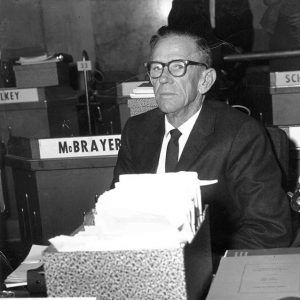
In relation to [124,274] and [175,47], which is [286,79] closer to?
[175,47]

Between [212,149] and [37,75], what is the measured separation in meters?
3.00

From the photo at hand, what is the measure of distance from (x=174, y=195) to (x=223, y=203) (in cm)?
103

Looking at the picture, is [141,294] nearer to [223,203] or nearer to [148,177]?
→ [148,177]

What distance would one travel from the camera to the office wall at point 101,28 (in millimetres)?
6699

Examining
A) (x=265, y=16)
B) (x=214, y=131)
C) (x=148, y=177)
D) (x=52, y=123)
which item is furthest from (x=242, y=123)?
(x=265, y=16)

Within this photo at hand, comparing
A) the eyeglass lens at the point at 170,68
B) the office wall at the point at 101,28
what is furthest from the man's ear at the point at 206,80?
the office wall at the point at 101,28

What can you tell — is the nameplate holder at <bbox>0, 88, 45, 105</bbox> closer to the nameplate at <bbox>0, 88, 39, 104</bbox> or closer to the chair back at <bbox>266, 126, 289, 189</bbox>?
the nameplate at <bbox>0, 88, 39, 104</bbox>

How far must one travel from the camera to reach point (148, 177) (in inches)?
43.6

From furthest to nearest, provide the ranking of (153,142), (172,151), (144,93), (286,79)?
(286,79) → (144,93) → (153,142) → (172,151)

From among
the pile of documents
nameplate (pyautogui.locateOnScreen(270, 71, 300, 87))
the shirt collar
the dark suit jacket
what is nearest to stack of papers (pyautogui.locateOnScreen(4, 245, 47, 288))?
the pile of documents

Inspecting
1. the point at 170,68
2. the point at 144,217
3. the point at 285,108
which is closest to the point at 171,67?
the point at 170,68

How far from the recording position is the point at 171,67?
2092 mm

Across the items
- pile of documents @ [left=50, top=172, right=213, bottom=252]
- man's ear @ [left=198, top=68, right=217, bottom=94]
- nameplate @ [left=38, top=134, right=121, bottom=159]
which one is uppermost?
man's ear @ [left=198, top=68, right=217, bottom=94]

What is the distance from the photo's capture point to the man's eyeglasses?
207 centimetres
